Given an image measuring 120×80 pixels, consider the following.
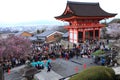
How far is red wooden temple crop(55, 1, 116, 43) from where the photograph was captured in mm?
36375

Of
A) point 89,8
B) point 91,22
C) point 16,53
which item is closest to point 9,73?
point 16,53

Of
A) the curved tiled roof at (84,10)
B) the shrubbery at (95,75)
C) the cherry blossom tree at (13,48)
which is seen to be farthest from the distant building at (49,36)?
the shrubbery at (95,75)

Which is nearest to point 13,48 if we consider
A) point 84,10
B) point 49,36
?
point 84,10

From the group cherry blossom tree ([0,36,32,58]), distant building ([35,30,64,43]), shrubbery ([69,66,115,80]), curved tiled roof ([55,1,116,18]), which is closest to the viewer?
shrubbery ([69,66,115,80])

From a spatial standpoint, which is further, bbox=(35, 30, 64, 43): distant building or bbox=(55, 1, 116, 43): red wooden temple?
bbox=(35, 30, 64, 43): distant building

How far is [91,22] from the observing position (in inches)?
1505

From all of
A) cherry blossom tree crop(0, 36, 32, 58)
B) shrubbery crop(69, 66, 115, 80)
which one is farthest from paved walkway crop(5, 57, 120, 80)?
shrubbery crop(69, 66, 115, 80)

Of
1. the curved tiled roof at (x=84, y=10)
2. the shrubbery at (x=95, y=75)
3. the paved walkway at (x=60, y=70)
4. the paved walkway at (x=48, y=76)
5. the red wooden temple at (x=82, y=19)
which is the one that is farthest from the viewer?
the curved tiled roof at (x=84, y=10)

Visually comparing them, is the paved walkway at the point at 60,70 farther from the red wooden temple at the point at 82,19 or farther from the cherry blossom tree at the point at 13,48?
the red wooden temple at the point at 82,19

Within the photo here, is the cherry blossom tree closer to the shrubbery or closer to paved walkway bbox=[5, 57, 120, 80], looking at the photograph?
paved walkway bbox=[5, 57, 120, 80]

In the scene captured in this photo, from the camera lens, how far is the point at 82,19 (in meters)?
37.0

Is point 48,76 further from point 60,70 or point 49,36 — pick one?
point 49,36

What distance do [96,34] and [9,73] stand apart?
20.8 metres

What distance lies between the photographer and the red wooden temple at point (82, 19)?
36375 mm
